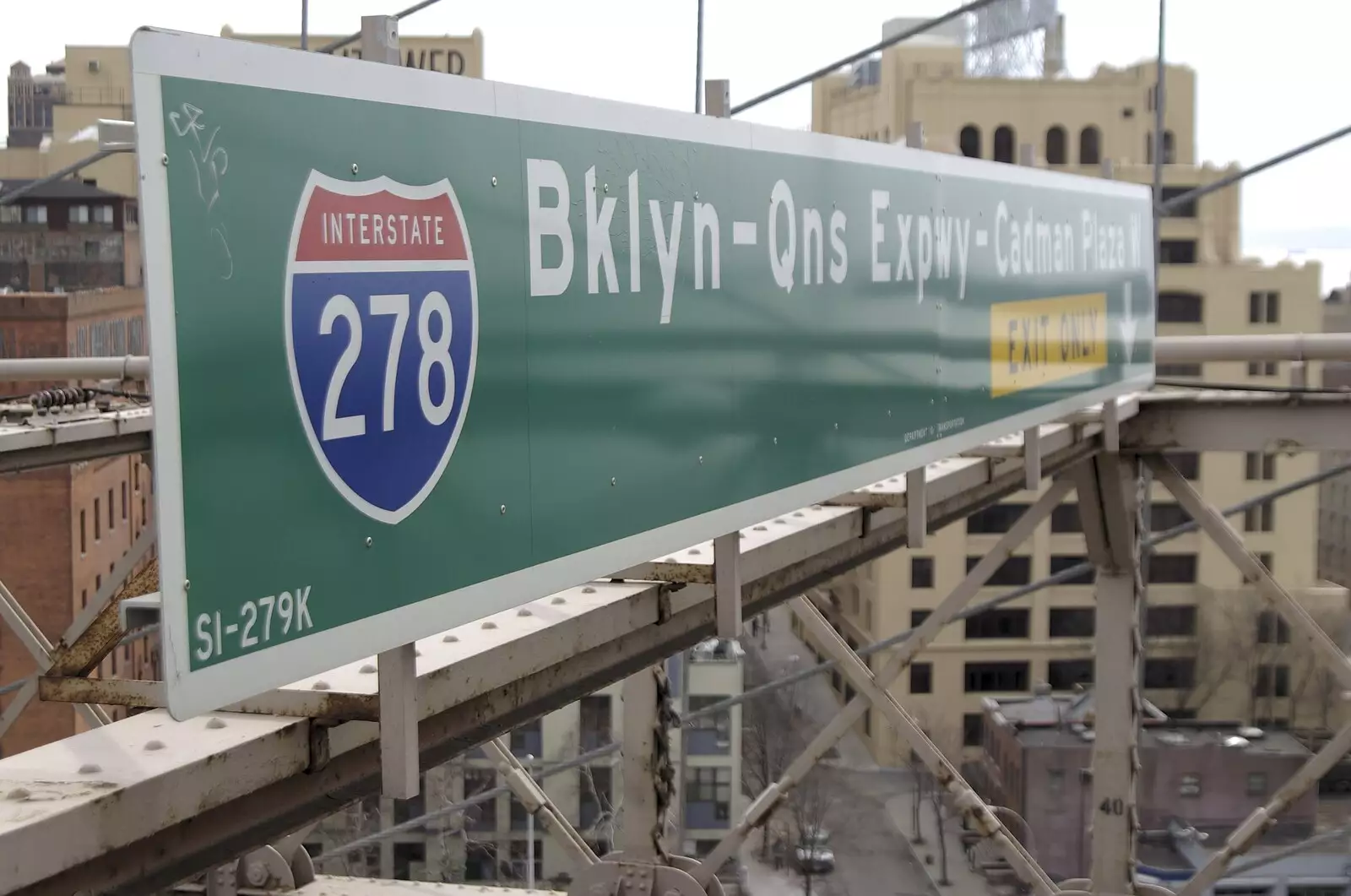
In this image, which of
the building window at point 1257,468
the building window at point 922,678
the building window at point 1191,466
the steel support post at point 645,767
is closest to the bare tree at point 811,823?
the building window at point 922,678

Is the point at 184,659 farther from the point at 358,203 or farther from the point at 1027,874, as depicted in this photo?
the point at 1027,874

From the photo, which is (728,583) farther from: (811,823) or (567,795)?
(811,823)

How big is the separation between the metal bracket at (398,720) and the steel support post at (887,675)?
3.38 metres

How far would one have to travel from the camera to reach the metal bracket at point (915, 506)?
4.49 meters

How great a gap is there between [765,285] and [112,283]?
38.3m

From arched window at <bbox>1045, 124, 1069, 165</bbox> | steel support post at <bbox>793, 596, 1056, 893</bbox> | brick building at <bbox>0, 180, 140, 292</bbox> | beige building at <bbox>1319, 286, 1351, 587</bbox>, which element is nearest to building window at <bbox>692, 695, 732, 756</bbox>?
arched window at <bbox>1045, 124, 1069, 165</bbox>

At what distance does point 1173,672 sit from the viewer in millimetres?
39562

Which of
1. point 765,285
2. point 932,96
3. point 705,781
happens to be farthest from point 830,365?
point 932,96

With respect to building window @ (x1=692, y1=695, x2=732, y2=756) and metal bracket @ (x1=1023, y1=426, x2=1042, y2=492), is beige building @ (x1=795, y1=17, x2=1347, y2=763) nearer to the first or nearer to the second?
building window @ (x1=692, y1=695, x2=732, y2=756)

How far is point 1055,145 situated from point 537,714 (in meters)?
34.5

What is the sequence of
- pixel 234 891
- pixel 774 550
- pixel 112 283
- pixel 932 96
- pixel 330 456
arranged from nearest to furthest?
pixel 330 456 < pixel 774 550 < pixel 234 891 < pixel 932 96 < pixel 112 283

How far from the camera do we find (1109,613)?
291 inches

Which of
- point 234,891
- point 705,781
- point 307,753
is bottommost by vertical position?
point 705,781

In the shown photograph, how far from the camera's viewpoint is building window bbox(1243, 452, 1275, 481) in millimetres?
38000
